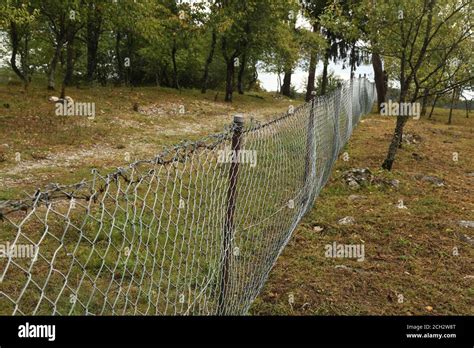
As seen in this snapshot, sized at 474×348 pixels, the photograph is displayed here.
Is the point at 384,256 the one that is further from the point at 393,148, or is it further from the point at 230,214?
the point at 393,148

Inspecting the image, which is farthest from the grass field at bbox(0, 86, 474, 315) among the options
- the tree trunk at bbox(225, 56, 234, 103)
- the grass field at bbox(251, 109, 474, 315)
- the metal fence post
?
the tree trunk at bbox(225, 56, 234, 103)

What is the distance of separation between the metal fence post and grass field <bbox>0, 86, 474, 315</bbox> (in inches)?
35.4

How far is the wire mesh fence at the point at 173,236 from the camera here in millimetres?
2707

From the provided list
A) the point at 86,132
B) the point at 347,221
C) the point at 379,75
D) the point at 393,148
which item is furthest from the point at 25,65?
the point at 347,221

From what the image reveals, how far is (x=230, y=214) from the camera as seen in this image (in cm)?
381

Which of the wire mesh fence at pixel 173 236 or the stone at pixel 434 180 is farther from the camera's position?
the stone at pixel 434 180

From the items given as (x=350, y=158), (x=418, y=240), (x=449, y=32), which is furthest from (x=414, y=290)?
(x=449, y=32)

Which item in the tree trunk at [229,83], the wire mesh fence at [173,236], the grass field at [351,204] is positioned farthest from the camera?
the tree trunk at [229,83]

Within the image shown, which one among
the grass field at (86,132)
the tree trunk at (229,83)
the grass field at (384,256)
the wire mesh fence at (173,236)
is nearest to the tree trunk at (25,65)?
the grass field at (86,132)

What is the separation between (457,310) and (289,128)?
3218 mm

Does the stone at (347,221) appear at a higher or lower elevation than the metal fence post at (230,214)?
lower

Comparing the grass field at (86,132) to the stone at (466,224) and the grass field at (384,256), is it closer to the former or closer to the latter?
the grass field at (384,256)

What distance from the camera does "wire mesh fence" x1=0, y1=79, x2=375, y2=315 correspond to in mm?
2707

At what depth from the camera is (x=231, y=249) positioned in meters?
3.96
